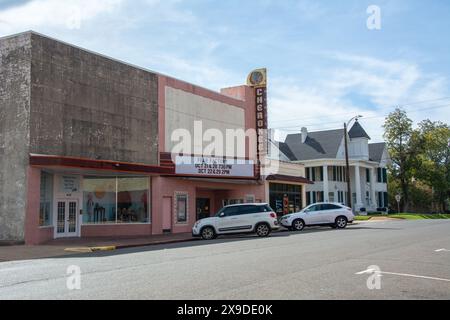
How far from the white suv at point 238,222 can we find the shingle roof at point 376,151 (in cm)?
4372

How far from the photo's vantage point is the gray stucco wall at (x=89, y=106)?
22078 millimetres

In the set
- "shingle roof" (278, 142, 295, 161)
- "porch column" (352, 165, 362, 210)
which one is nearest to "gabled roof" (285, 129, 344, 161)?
"shingle roof" (278, 142, 295, 161)

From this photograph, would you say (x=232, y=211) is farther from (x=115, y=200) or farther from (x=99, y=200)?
(x=99, y=200)

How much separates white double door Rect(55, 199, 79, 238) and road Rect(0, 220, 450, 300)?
918 cm

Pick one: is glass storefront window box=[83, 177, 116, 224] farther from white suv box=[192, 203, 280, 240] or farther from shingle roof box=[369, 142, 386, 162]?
shingle roof box=[369, 142, 386, 162]

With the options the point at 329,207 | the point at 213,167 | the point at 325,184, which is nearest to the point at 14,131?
the point at 213,167

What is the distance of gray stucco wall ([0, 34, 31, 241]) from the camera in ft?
69.3

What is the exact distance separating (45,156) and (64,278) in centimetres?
1160

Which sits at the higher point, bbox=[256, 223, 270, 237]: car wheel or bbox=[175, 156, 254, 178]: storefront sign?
bbox=[175, 156, 254, 178]: storefront sign

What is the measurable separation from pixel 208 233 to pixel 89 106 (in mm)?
8226

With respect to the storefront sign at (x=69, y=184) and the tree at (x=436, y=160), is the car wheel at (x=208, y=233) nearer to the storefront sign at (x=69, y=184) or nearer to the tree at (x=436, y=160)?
the storefront sign at (x=69, y=184)

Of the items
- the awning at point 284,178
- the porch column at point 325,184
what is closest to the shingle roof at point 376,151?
the porch column at point 325,184
